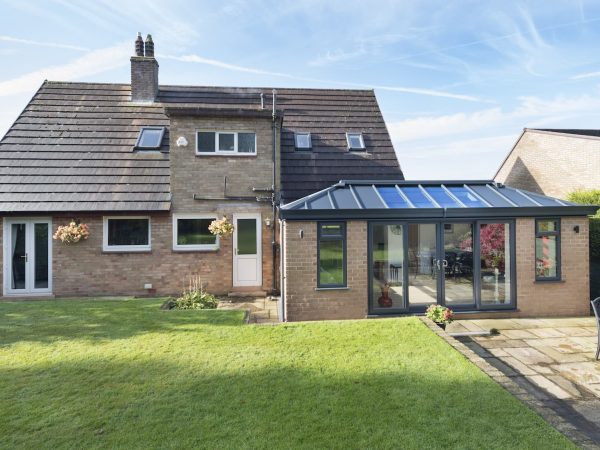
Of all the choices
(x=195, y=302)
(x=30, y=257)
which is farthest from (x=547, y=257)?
(x=30, y=257)

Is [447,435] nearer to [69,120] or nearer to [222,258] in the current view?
[222,258]

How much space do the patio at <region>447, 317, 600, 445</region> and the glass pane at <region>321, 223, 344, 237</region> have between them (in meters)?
3.13

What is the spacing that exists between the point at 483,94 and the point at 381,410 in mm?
14806

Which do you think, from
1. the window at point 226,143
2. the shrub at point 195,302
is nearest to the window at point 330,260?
the shrub at point 195,302

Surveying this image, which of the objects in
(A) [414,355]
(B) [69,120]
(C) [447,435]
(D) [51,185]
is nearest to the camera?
(C) [447,435]

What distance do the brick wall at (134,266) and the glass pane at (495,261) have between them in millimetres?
7045

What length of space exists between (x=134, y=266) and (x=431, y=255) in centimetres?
845

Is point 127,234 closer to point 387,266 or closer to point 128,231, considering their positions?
point 128,231

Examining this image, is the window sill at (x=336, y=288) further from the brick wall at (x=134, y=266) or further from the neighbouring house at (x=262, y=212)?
the brick wall at (x=134, y=266)

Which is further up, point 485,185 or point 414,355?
point 485,185

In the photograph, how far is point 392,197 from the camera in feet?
28.8

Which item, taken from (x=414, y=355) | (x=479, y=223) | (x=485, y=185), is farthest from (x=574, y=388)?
(x=485, y=185)

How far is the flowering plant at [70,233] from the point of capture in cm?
1003

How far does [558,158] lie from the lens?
1800 centimetres
